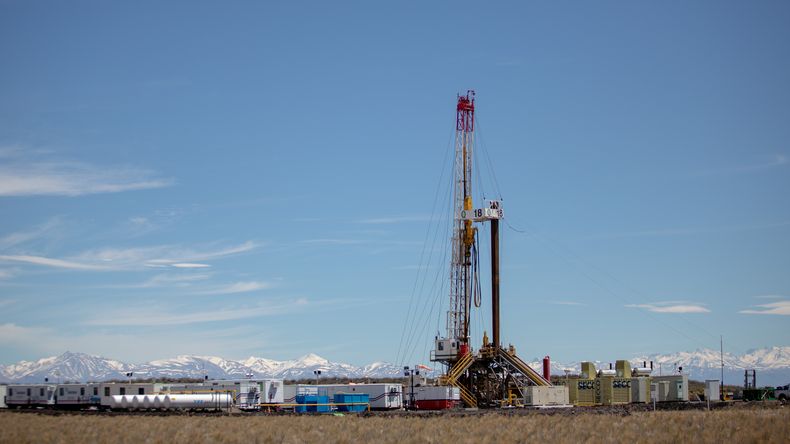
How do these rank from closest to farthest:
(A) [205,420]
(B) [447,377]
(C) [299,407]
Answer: (A) [205,420]
(C) [299,407]
(B) [447,377]

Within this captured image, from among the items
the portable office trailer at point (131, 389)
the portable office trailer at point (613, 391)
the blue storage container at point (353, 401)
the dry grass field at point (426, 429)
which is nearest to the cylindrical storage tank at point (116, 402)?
the portable office trailer at point (131, 389)

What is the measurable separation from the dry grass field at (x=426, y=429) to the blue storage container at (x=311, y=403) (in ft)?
58.6

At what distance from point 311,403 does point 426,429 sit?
30939 mm

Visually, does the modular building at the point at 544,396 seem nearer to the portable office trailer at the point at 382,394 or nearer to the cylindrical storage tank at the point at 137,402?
the portable office trailer at the point at 382,394

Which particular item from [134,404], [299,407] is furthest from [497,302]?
[134,404]

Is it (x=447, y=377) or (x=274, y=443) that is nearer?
(x=274, y=443)

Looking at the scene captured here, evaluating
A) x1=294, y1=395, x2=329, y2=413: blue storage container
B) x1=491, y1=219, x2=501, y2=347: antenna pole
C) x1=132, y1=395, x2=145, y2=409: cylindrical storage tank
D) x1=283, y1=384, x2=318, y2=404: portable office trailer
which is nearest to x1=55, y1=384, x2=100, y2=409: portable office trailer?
x1=132, y1=395, x2=145, y2=409: cylindrical storage tank

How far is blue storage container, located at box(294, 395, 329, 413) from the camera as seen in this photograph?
77144 mm

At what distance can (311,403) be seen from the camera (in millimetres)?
78625

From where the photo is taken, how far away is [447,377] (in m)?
82.7

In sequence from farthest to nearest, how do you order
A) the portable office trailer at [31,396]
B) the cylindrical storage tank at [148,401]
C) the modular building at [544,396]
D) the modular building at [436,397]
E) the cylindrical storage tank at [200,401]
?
the portable office trailer at [31,396] → the modular building at [544,396] → the cylindrical storage tank at [148,401] → the cylindrical storage tank at [200,401] → the modular building at [436,397]

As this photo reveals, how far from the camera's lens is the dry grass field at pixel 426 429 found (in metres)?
43.5

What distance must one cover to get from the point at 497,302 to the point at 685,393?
18.9 m

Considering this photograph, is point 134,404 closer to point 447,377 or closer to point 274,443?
point 447,377
